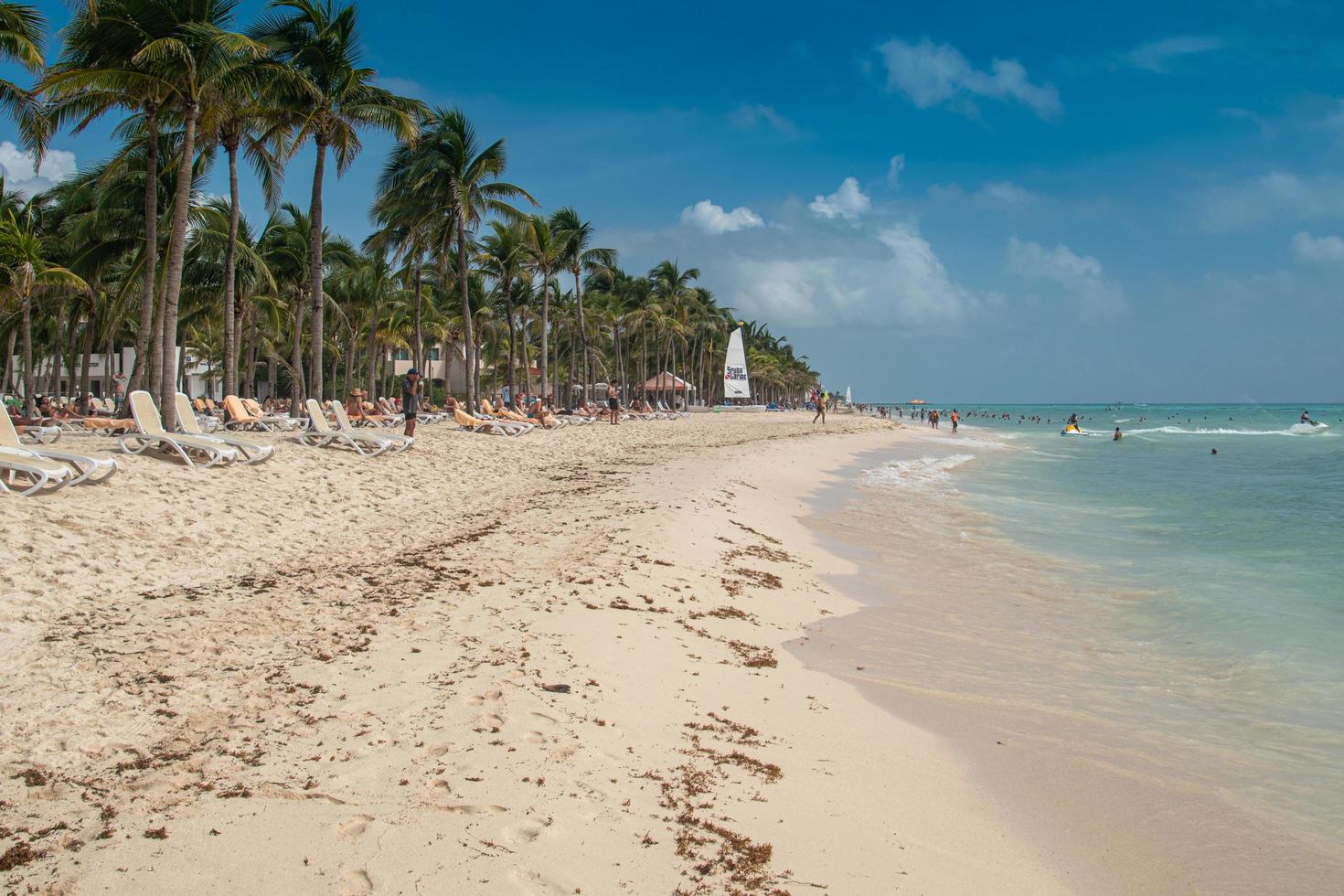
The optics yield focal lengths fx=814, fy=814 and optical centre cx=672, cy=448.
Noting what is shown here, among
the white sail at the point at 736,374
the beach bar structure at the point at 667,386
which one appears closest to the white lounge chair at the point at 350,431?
the beach bar structure at the point at 667,386

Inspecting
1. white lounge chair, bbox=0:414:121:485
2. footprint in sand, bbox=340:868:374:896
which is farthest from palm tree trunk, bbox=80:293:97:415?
footprint in sand, bbox=340:868:374:896

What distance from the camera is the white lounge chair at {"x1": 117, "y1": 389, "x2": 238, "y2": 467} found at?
10.5 m

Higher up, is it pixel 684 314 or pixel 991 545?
pixel 684 314

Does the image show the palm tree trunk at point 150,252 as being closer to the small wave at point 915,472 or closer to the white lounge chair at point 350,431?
the white lounge chair at point 350,431

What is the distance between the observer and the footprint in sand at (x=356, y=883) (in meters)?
2.56

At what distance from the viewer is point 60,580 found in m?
5.82

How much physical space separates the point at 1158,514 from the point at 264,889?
16863mm

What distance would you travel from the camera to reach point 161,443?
10844 mm

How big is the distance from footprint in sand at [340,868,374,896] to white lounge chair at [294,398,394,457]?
11.8m

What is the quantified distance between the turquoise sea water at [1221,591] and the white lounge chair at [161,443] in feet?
33.7

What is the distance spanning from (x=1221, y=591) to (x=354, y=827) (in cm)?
949

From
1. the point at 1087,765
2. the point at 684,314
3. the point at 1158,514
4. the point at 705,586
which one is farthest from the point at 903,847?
the point at 684,314

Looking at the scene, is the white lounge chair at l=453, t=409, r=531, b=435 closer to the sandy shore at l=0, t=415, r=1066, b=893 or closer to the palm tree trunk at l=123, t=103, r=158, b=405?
the palm tree trunk at l=123, t=103, r=158, b=405

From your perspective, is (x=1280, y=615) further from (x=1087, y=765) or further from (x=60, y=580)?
(x=60, y=580)
